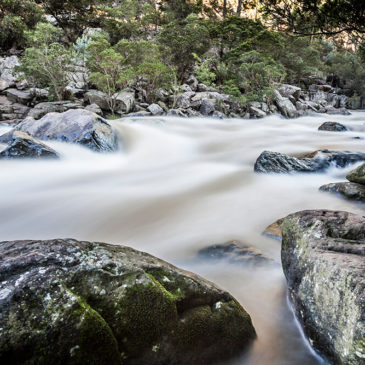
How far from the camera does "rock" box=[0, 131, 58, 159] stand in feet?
18.8

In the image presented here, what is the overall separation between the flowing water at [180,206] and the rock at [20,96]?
9.88 m

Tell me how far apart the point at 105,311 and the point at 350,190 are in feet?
13.7

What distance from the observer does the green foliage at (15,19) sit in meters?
19.2

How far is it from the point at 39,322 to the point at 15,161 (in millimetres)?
5610

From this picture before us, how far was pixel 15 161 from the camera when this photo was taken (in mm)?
5645

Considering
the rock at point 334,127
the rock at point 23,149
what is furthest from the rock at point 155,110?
the rock at point 23,149

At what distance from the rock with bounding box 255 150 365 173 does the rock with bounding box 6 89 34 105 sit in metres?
14.2

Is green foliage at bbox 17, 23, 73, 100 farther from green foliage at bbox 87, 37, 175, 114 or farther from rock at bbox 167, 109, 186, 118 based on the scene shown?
rock at bbox 167, 109, 186, 118

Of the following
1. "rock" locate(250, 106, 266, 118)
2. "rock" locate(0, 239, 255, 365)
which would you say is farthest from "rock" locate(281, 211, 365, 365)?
"rock" locate(250, 106, 266, 118)

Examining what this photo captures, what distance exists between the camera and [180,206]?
4332 mm

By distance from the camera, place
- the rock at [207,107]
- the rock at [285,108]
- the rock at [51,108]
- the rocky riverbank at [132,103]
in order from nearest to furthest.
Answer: the rock at [51,108] → the rocky riverbank at [132,103] → the rock at [207,107] → the rock at [285,108]

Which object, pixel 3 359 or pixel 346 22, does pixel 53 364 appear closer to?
pixel 3 359

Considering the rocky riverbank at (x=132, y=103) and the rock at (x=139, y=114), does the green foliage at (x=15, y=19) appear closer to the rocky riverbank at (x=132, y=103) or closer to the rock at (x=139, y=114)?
the rocky riverbank at (x=132, y=103)

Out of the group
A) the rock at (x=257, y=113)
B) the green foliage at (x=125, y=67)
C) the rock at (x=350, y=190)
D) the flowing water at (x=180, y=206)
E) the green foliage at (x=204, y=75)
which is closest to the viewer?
the flowing water at (x=180, y=206)
